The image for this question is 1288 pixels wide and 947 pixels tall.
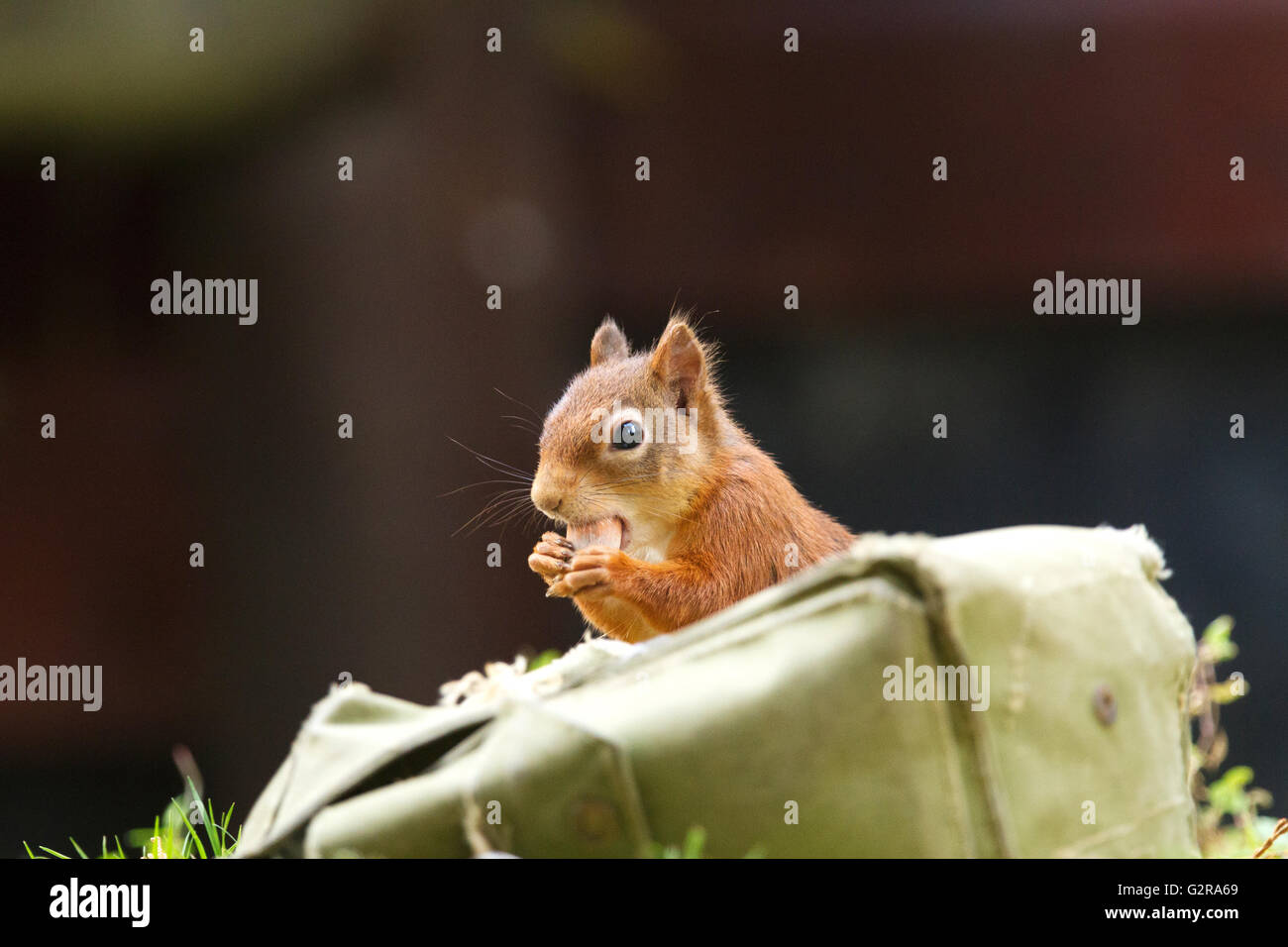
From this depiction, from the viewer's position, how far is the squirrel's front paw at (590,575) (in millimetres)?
1136

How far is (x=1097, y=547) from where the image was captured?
869 millimetres

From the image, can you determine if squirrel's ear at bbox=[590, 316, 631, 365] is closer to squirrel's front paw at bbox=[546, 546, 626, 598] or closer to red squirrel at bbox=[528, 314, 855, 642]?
red squirrel at bbox=[528, 314, 855, 642]

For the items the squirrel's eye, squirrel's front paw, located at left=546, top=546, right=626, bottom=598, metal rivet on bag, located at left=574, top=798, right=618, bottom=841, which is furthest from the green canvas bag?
the squirrel's eye

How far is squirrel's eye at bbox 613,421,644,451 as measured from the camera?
1.22 m

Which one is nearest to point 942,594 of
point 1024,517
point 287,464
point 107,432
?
point 1024,517

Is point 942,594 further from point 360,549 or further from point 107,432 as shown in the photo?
point 107,432

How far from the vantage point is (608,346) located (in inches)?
55.2

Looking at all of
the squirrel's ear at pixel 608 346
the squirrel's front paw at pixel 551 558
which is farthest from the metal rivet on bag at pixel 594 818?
the squirrel's ear at pixel 608 346

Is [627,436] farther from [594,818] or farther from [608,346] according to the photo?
[594,818]

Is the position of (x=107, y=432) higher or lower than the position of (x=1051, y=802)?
higher

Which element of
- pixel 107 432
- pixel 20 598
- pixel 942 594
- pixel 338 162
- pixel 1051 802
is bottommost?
pixel 1051 802

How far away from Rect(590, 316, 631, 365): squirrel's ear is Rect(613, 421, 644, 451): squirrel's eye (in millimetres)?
176

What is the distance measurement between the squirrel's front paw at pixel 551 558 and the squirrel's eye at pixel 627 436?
0.11 meters

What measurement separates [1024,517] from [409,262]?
1.23m
